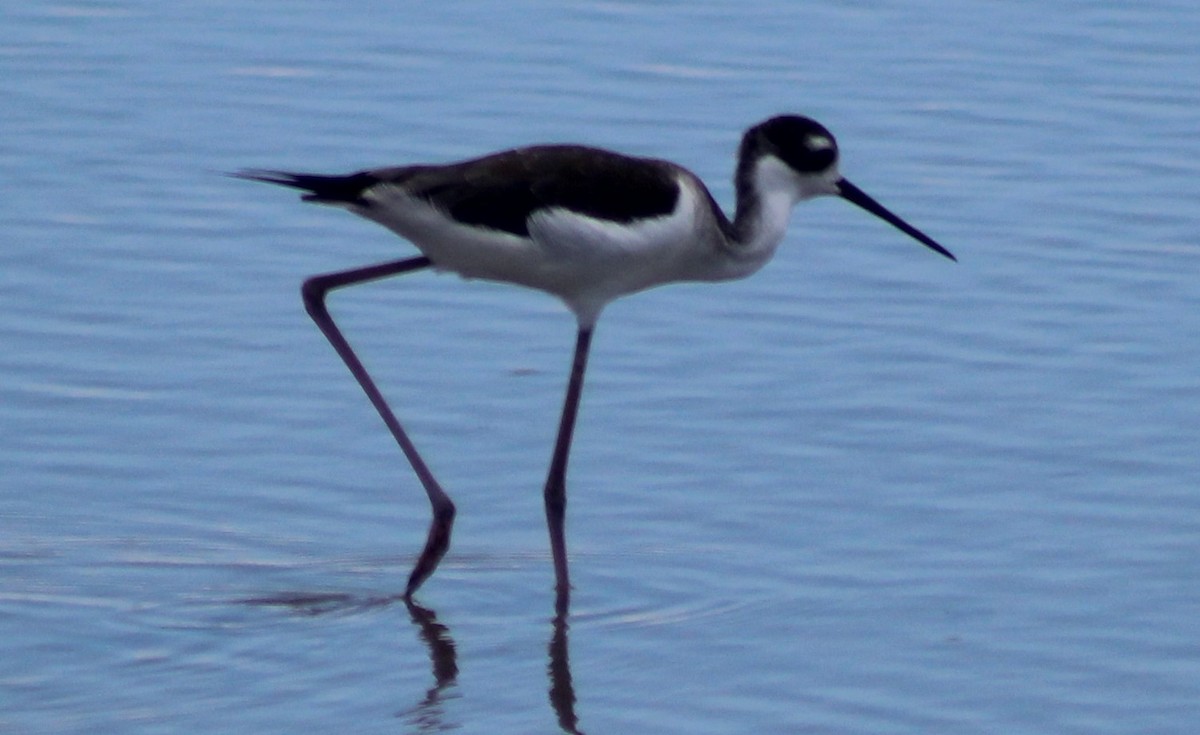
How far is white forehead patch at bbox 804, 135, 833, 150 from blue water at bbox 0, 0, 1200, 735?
2.89 feet

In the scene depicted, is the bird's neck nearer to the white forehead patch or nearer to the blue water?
the white forehead patch

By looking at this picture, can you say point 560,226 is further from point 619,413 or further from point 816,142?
point 619,413

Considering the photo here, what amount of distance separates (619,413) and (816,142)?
3.76ft

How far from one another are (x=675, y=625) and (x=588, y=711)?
50cm

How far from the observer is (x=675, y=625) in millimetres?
5895

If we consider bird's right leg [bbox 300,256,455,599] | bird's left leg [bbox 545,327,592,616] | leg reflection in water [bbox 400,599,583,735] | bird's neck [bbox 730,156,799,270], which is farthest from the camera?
bird's neck [bbox 730,156,799,270]

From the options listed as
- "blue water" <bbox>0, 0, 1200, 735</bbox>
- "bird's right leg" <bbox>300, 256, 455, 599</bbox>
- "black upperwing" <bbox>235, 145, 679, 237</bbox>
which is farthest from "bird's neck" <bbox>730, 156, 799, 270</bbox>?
"bird's right leg" <bbox>300, 256, 455, 599</bbox>

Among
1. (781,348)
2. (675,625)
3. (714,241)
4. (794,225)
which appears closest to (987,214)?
(794,225)

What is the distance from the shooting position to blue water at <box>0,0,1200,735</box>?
18.4 ft

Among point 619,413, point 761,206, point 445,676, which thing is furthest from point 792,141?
point 445,676

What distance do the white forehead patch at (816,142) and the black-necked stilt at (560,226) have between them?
0.02 meters

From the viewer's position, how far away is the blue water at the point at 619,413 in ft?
18.4

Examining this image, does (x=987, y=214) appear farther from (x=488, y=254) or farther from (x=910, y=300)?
(x=488, y=254)

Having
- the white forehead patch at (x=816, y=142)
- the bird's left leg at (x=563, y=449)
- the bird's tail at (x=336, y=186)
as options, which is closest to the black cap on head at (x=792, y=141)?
the white forehead patch at (x=816, y=142)
